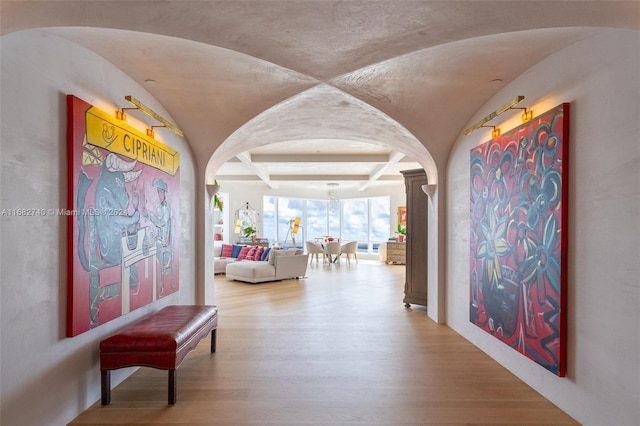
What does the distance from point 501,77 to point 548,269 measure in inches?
72.6

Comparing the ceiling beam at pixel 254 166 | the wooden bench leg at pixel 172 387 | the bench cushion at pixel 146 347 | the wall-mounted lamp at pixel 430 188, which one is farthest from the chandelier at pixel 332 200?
the wooden bench leg at pixel 172 387

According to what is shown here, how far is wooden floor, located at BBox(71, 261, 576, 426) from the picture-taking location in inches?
103

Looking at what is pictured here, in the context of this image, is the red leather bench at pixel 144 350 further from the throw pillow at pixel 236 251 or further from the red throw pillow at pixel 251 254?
the throw pillow at pixel 236 251

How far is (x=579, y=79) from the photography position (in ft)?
8.55

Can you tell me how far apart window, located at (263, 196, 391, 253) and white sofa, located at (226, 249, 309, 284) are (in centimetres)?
512

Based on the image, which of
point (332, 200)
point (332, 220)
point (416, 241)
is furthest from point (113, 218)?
point (332, 220)

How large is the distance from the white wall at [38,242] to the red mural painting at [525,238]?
3.53 meters

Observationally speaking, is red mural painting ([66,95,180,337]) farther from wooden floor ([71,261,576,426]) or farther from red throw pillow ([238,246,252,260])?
red throw pillow ([238,246,252,260])

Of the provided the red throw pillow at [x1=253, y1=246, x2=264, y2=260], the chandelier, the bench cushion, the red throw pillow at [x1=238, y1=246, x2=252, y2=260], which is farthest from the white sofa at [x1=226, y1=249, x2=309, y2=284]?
the bench cushion

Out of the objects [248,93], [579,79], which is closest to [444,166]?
[579,79]

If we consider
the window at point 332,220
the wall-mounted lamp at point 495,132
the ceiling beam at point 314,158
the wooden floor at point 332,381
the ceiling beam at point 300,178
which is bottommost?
the wooden floor at point 332,381

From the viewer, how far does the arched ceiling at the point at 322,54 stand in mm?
2193

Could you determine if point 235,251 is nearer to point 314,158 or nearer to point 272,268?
point 272,268

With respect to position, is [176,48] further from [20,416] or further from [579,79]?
[579,79]
